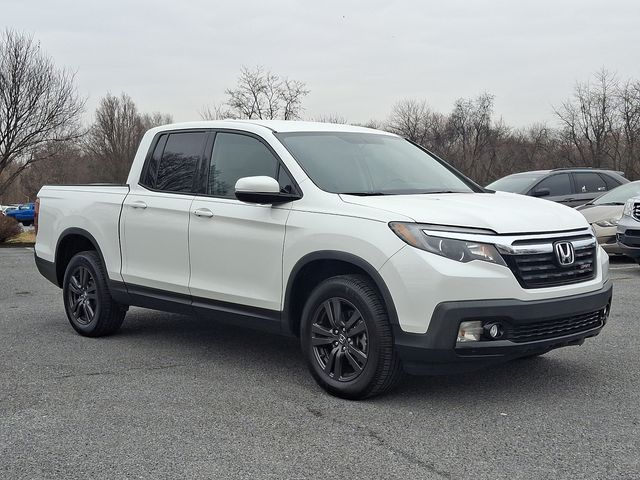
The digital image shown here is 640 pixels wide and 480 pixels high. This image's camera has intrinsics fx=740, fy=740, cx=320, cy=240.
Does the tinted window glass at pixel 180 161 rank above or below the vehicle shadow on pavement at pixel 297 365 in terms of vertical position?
above

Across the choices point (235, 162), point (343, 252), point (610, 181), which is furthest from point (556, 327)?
point (610, 181)

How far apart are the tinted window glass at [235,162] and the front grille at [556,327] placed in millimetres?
2036

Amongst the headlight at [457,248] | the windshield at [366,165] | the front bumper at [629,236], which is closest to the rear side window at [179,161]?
the windshield at [366,165]

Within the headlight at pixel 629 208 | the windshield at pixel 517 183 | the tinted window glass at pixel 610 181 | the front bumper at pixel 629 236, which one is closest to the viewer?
the front bumper at pixel 629 236

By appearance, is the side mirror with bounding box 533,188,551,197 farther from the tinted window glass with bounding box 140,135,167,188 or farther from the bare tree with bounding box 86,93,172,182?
A: the bare tree with bounding box 86,93,172,182

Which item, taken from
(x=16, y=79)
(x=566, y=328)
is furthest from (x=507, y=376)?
(x=16, y=79)

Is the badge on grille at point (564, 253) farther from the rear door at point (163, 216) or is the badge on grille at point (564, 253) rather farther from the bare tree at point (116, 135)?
the bare tree at point (116, 135)

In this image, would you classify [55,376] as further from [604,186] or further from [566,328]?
[604,186]

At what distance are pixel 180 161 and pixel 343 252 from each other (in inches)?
Result: 82.3

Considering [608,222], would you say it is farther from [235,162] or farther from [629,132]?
[629,132]

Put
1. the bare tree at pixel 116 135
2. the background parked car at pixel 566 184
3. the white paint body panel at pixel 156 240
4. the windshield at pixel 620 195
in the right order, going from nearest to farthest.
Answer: the white paint body panel at pixel 156 240 → the windshield at pixel 620 195 → the background parked car at pixel 566 184 → the bare tree at pixel 116 135

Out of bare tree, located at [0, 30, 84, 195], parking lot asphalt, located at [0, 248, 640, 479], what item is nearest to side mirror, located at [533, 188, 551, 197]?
parking lot asphalt, located at [0, 248, 640, 479]

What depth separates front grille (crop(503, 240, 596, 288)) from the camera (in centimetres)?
426

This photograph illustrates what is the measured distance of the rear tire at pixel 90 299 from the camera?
6559 mm
